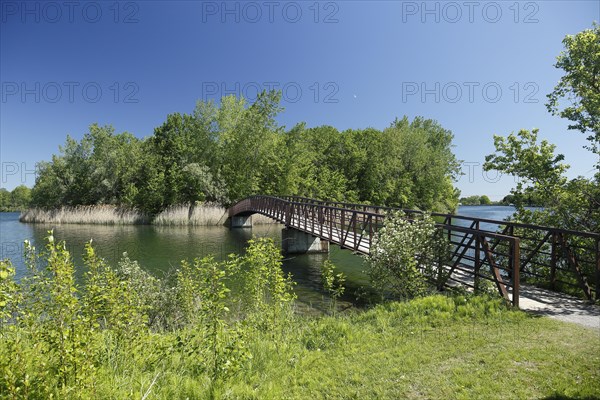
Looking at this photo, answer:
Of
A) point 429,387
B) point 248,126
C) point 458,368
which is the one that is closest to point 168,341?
point 429,387

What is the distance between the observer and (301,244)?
65.4 ft

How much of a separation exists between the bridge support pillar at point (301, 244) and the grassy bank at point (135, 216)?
19978 millimetres

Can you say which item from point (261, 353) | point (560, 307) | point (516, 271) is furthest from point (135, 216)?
point (560, 307)

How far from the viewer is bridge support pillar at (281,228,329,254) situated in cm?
1980

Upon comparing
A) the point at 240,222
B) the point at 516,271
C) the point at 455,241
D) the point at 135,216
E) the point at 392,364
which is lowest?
the point at 392,364

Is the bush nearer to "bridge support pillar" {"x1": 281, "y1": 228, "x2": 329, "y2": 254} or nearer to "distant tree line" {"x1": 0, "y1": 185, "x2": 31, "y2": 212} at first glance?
"bridge support pillar" {"x1": 281, "y1": 228, "x2": 329, "y2": 254}

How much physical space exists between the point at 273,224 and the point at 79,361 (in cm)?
3690

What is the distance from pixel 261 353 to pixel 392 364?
2.06 meters

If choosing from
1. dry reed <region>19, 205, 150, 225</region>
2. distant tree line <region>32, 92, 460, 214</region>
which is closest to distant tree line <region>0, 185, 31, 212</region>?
distant tree line <region>32, 92, 460, 214</region>

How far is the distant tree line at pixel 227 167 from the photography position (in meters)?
42.4

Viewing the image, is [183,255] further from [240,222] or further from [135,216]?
[135,216]

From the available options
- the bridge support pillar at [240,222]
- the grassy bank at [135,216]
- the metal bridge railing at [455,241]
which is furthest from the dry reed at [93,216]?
the metal bridge railing at [455,241]

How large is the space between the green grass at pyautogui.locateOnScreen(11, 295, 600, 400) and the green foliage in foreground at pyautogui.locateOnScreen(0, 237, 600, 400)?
0.02 meters

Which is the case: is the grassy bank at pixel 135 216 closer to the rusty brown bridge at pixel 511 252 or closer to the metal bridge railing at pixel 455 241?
the metal bridge railing at pixel 455 241
